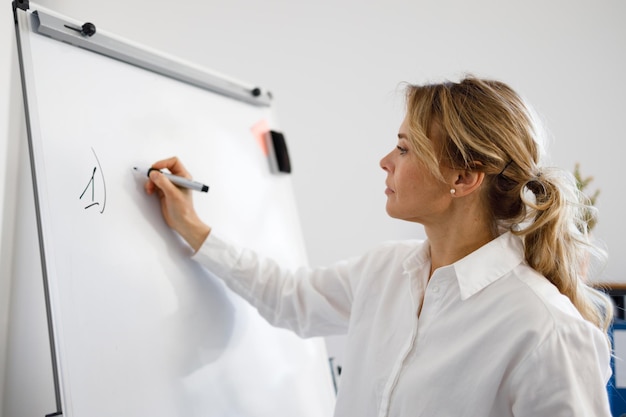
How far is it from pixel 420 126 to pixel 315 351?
723 mm

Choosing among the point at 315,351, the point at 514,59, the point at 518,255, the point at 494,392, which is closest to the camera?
the point at 494,392

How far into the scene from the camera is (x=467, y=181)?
928 mm

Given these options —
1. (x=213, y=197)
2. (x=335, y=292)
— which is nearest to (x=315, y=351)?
(x=335, y=292)

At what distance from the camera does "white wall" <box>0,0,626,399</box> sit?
1914 millimetres

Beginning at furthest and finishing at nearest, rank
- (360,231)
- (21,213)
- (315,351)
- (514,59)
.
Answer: (360,231) < (514,59) < (315,351) < (21,213)

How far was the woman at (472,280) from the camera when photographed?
2.58 ft

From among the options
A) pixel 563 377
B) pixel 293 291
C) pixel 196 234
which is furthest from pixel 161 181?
pixel 563 377

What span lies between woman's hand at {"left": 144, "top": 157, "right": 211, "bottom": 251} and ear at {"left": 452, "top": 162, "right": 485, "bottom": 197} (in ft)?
1.73

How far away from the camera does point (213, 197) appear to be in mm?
1188

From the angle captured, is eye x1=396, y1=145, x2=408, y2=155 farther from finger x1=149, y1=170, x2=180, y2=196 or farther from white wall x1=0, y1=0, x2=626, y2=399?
white wall x1=0, y1=0, x2=626, y2=399

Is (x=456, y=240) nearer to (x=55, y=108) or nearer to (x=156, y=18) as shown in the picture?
(x=55, y=108)

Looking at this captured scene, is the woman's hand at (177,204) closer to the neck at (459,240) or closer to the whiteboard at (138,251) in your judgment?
the whiteboard at (138,251)

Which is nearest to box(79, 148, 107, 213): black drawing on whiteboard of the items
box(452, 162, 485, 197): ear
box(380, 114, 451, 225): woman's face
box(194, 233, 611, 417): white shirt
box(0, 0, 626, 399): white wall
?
box(194, 233, 611, 417): white shirt

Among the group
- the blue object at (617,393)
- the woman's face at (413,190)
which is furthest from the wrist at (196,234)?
the blue object at (617,393)
